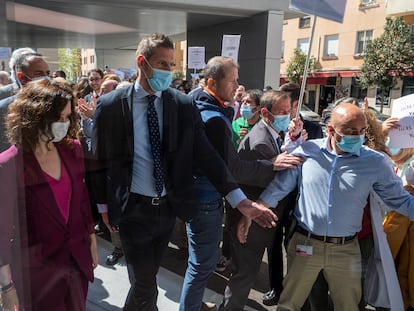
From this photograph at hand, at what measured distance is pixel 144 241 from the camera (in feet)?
7.38

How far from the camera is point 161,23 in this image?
956 centimetres

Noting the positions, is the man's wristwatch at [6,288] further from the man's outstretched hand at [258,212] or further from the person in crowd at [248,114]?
the person in crowd at [248,114]

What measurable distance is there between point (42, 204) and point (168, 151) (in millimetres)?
749

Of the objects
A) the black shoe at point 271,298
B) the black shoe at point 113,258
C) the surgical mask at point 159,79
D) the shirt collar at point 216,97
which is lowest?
the black shoe at point 271,298

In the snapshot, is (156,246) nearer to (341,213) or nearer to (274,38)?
(341,213)

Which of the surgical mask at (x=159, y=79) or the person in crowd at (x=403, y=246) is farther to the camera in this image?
the person in crowd at (x=403, y=246)

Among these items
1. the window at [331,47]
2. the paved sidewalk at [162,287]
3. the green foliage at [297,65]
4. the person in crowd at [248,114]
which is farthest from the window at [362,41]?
the paved sidewalk at [162,287]

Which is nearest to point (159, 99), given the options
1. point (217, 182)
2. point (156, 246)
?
point (217, 182)

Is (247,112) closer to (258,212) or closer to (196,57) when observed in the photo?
(258,212)

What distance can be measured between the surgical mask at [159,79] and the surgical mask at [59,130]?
0.54 m

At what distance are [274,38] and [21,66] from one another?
22.4 ft

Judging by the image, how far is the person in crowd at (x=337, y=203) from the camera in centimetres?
225

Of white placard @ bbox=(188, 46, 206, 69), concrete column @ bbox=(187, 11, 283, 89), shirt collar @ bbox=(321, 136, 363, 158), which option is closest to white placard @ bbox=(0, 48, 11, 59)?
white placard @ bbox=(188, 46, 206, 69)

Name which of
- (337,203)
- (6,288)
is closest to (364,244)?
(337,203)
